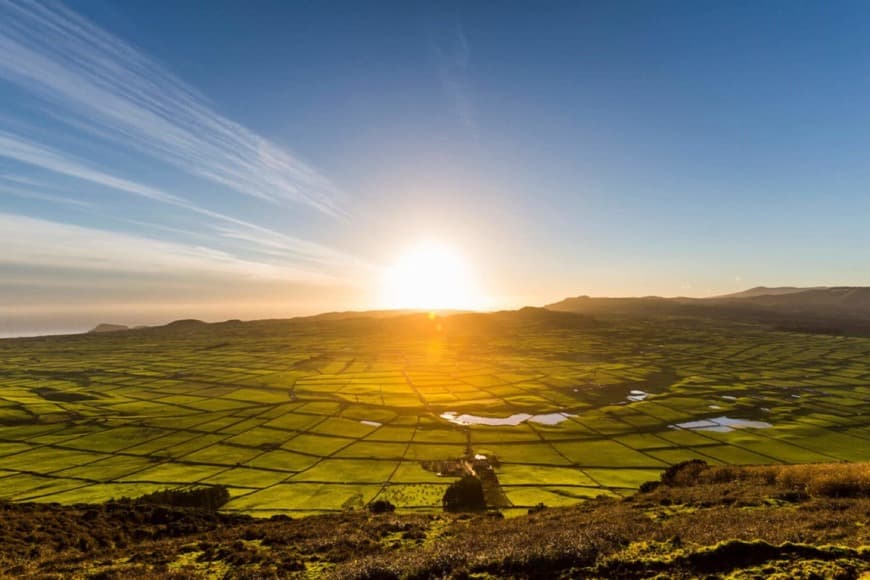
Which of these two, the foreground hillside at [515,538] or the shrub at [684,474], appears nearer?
the foreground hillside at [515,538]

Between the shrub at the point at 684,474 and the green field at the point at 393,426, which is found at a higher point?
the shrub at the point at 684,474

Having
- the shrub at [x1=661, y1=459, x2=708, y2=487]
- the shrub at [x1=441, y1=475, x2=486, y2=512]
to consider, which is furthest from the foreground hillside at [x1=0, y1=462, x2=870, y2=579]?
the shrub at [x1=441, y1=475, x2=486, y2=512]

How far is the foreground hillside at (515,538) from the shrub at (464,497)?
10.0 metres

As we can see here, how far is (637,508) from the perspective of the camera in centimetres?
2719

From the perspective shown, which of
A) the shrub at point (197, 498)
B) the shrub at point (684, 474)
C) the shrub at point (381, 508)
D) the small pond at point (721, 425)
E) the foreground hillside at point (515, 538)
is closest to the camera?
the foreground hillside at point (515, 538)

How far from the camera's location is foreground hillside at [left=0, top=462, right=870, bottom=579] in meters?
16.2

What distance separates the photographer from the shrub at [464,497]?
1634 inches

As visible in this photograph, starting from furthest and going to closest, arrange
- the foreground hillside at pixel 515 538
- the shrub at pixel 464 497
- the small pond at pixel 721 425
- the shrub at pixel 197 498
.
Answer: the small pond at pixel 721 425 < the shrub at pixel 197 498 < the shrub at pixel 464 497 < the foreground hillside at pixel 515 538

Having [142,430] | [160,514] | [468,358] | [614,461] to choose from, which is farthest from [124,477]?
[468,358]

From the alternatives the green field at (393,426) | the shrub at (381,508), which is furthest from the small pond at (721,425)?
the shrub at (381,508)

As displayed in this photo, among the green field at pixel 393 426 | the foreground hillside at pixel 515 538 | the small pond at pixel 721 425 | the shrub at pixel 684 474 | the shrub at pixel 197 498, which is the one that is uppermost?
the foreground hillside at pixel 515 538

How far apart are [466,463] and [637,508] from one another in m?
34.5

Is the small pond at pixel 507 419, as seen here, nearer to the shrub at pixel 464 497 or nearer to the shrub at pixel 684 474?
the shrub at pixel 464 497

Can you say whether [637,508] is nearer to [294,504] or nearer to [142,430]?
[294,504]
